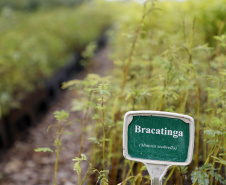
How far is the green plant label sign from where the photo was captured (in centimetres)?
98

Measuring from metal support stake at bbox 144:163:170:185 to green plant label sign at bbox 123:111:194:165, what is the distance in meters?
0.02

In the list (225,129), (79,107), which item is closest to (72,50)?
(79,107)

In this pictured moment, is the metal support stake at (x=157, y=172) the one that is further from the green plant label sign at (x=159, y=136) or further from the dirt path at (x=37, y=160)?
the dirt path at (x=37, y=160)

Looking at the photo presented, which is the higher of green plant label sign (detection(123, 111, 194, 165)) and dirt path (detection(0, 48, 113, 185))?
green plant label sign (detection(123, 111, 194, 165))

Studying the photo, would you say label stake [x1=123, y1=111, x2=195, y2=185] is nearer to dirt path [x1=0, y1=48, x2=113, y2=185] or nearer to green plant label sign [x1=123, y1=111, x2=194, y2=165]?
green plant label sign [x1=123, y1=111, x2=194, y2=165]

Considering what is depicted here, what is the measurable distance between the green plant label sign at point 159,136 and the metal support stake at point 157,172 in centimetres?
2

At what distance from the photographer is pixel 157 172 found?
99 cm

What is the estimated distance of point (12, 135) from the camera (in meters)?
2.96

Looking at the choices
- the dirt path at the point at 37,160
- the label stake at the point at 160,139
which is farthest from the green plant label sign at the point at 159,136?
the dirt path at the point at 37,160

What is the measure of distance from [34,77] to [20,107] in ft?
2.40

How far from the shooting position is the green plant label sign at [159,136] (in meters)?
0.98

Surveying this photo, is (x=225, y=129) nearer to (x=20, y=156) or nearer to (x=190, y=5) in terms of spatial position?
(x=190, y=5)

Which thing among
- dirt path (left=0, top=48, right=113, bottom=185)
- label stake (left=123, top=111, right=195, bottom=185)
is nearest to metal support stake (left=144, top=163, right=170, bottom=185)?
label stake (left=123, top=111, right=195, bottom=185)

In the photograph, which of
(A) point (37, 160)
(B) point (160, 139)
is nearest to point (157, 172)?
(B) point (160, 139)
